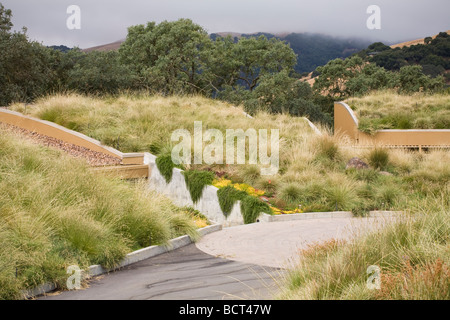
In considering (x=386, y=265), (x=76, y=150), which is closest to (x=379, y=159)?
(x=76, y=150)

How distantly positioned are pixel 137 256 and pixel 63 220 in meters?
1.18

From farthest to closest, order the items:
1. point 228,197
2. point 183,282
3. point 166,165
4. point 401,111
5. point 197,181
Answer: point 401,111 < point 166,165 < point 197,181 < point 228,197 < point 183,282

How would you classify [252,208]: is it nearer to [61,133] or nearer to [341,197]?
[341,197]

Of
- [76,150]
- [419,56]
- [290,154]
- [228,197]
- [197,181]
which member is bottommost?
[228,197]

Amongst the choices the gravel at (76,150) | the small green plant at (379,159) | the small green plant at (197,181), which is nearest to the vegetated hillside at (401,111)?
the small green plant at (379,159)

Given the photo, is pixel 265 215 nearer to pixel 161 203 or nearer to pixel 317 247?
pixel 161 203

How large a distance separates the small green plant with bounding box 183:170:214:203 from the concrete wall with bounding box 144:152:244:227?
4.9 inches

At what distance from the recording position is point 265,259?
23.2 ft

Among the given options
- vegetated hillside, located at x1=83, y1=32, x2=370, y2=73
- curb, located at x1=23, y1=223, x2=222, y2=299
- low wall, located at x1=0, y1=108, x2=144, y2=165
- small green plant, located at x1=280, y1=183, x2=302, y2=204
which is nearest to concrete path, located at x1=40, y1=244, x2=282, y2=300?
curb, located at x1=23, y1=223, x2=222, y2=299

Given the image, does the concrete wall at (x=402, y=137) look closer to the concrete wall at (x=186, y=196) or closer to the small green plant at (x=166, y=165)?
the small green plant at (x=166, y=165)

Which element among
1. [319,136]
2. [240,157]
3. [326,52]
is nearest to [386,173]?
[319,136]

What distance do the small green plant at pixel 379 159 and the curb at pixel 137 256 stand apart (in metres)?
6.48

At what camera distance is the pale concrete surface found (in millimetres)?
7215

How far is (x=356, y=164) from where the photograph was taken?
1353 centimetres
